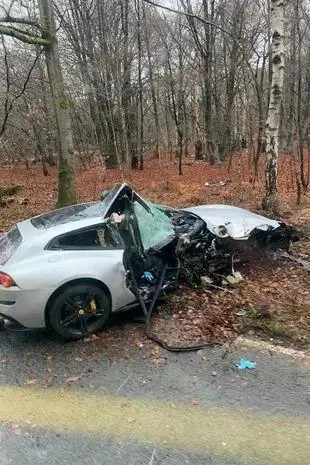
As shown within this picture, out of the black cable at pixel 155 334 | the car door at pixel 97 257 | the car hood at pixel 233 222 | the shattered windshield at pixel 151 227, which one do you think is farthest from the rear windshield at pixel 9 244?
the car hood at pixel 233 222

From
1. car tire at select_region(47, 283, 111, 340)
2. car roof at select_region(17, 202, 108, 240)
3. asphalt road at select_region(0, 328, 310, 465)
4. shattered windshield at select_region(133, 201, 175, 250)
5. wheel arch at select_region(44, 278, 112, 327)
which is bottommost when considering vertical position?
asphalt road at select_region(0, 328, 310, 465)

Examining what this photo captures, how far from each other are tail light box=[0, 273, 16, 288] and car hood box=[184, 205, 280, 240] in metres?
2.82

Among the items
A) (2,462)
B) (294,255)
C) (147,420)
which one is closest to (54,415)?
(2,462)

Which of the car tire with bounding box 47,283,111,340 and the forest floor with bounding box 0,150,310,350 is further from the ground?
the car tire with bounding box 47,283,111,340

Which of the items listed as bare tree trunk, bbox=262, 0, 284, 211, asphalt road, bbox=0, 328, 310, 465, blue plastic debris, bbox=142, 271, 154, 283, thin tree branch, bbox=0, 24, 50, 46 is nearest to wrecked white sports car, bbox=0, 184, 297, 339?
blue plastic debris, bbox=142, 271, 154, 283

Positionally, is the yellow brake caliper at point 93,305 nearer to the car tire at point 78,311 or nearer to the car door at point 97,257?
the car tire at point 78,311

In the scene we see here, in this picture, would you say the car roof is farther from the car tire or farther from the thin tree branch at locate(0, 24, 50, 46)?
the thin tree branch at locate(0, 24, 50, 46)

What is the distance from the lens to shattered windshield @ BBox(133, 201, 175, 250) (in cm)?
526

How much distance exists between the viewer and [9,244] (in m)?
4.95

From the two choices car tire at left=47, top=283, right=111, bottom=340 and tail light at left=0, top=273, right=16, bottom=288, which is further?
car tire at left=47, top=283, right=111, bottom=340

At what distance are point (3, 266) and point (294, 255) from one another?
15.6ft

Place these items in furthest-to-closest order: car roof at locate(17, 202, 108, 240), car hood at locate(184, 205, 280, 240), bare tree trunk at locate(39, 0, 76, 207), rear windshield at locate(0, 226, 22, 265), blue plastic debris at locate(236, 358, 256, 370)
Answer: bare tree trunk at locate(39, 0, 76, 207), car hood at locate(184, 205, 280, 240), car roof at locate(17, 202, 108, 240), rear windshield at locate(0, 226, 22, 265), blue plastic debris at locate(236, 358, 256, 370)

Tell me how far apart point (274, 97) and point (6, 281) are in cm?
675

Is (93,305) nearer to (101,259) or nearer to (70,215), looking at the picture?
(101,259)
